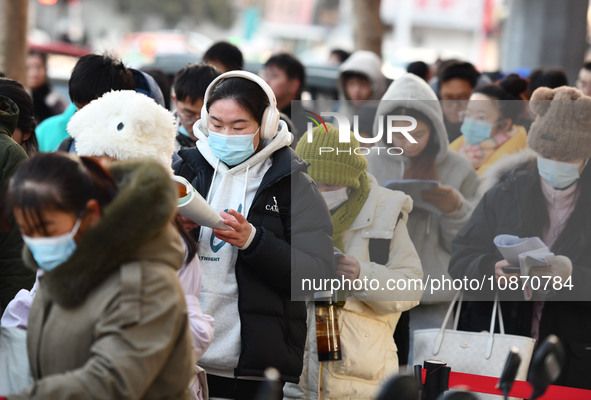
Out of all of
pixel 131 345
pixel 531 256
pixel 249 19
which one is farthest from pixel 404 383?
pixel 249 19

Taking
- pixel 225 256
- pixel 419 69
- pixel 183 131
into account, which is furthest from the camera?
pixel 419 69

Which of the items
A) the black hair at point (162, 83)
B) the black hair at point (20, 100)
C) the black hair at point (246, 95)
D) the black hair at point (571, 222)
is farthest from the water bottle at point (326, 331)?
the black hair at point (162, 83)

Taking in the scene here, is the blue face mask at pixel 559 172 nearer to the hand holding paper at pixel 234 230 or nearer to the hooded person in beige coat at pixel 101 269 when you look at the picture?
the hand holding paper at pixel 234 230

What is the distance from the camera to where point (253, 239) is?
3473 mm

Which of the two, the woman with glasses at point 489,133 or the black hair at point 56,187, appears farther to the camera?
the woman with glasses at point 489,133

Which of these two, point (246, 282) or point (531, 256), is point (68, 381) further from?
point (531, 256)

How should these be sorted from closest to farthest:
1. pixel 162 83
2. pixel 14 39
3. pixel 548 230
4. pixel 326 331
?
1. pixel 326 331
2. pixel 548 230
3. pixel 162 83
4. pixel 14 39

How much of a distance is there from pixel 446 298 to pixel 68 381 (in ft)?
8.42

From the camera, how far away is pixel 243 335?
140 inches

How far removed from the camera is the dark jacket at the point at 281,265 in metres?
3.52

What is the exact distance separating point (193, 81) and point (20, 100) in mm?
961

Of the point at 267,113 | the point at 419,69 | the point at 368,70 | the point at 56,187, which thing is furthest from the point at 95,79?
the point at 368,70

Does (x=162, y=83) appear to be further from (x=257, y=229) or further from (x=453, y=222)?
(x=257, y=229)

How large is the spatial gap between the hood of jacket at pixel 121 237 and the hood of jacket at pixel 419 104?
2.18 metres
